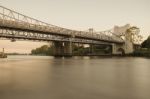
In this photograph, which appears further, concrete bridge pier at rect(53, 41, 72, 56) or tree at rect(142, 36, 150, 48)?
tree at rect(142, 36, 150, 48)

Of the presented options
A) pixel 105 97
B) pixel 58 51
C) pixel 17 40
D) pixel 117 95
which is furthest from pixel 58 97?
pixel 58 51

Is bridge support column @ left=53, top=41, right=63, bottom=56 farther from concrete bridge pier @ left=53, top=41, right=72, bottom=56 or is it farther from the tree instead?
the tree

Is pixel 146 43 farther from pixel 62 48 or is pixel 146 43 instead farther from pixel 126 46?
pixel 62 48

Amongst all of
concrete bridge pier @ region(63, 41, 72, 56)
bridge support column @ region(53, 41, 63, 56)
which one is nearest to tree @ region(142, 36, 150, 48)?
concrete bridge pier @ region(63, 41, 72, 56)

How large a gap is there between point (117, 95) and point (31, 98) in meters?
3.14

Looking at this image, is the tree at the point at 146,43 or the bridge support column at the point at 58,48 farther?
the tree at the point at 146,43

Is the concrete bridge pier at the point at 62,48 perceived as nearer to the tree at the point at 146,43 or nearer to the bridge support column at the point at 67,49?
the bridge support column at the point at 67,49

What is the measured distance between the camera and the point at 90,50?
12369cm

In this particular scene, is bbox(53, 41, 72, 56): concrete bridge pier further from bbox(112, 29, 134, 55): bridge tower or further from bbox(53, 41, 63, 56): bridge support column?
bbox(112, 29, 134, 55): bridge tower

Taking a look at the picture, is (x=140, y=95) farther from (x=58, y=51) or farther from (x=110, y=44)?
(x=110, y=44)

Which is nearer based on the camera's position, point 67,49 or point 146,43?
point 67,49

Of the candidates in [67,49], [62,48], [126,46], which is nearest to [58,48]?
[62,48]

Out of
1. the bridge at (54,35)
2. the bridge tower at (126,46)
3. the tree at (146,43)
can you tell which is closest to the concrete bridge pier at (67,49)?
the bridge at (54,35)

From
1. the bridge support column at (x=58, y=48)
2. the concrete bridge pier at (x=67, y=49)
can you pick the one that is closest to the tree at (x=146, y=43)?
the concrete bridge pier at (x=67, y=49)
